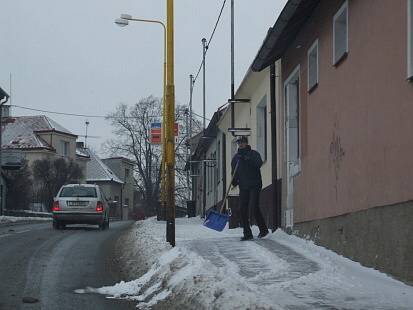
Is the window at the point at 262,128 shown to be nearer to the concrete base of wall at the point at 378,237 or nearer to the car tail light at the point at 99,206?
the concrete base of wall at the point at 378,237

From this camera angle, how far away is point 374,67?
770 cm

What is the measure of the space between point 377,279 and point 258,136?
34.0ft

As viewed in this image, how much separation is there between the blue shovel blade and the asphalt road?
6.52ft

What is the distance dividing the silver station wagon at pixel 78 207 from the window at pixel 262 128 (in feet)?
24.8

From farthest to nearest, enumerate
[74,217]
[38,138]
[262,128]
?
[38,138], [74,217], [262,128]

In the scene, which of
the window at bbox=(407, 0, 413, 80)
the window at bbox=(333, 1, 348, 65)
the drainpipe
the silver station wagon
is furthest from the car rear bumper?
the window at bbox=(407, 0, 413, 80)

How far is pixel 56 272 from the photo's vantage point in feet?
33.9

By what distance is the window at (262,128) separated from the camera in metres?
16.9

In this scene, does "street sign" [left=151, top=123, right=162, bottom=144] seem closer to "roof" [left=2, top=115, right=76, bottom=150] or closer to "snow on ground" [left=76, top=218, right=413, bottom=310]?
"snow on ground" [left=76, top=218, right=413, bottom=310]

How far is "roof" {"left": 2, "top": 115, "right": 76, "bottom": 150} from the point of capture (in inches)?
2301

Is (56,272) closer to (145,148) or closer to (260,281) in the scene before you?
(260,281)

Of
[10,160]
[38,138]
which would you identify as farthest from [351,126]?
[38,138]

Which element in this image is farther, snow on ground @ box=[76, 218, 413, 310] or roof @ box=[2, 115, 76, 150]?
roof @ box=[2, 115, 76, 150]

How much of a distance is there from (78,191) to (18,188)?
71.9 feet
